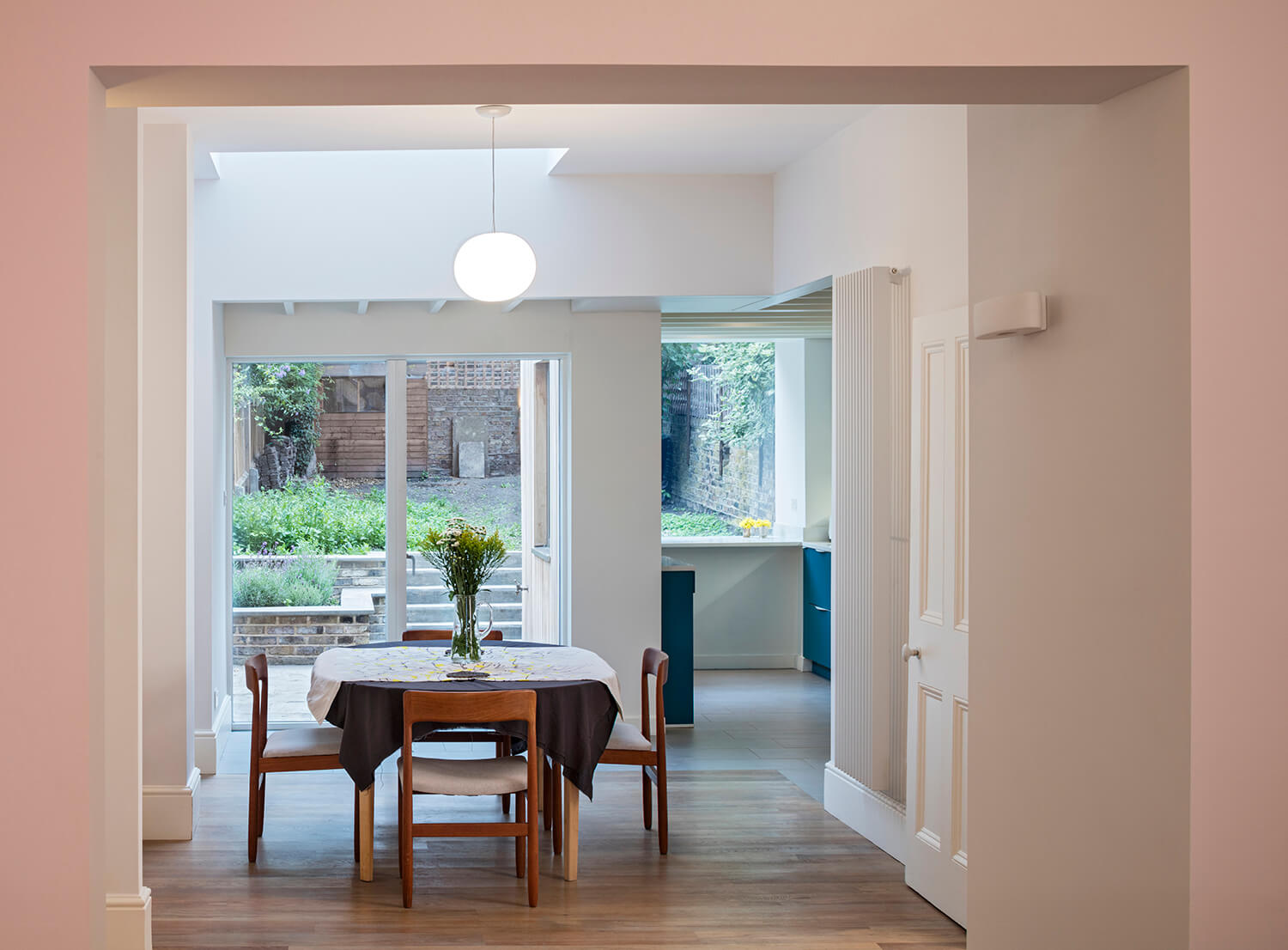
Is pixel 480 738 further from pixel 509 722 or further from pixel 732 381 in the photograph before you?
pixel 732 381

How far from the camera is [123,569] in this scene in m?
3.44

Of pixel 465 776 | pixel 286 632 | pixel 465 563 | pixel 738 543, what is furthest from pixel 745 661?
pixel 465 776

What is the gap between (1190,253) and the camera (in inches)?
78.2

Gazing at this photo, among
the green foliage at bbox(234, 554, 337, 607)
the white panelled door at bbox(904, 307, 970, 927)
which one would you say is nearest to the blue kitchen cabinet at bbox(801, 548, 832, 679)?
the green foliage at bbox(234, 554, 337, 607)

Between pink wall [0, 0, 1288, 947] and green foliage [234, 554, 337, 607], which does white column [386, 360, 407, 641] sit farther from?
pink wall [0, 0, 1288, 947]

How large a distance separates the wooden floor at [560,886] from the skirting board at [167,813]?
0.08 m

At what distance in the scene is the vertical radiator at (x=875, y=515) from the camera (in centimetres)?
451

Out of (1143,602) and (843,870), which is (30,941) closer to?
(1143,602)

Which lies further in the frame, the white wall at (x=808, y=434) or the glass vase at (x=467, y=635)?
the white wall at (x=808, y=434)

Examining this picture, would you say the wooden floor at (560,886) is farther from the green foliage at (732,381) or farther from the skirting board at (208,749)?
the green foliage at (732,381)

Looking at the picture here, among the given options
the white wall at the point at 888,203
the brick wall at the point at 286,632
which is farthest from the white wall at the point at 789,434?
the brick wall at the point at 286,632

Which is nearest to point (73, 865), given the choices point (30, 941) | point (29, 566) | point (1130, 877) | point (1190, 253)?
point (30, 941)

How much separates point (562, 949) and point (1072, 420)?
2.38 m

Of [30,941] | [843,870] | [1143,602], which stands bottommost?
Result: [843,870]
